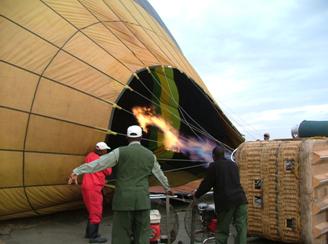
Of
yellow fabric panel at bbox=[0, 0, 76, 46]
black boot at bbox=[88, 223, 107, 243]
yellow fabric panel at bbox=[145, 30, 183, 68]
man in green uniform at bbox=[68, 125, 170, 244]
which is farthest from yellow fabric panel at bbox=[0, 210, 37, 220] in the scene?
yellow fabric panel at bbox=[145, 30, 183, 68]

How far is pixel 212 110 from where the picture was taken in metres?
9.19

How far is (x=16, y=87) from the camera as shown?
6293 mm

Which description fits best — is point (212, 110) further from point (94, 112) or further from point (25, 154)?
point (25, 154)

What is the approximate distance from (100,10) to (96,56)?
123 cm

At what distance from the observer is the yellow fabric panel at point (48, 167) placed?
20.9 ft

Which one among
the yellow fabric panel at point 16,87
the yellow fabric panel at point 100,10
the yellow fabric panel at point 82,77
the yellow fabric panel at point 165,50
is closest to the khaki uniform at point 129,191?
the yellow fabric panel at point 16,87

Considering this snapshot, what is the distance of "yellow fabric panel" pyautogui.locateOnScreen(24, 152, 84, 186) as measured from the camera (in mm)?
6371

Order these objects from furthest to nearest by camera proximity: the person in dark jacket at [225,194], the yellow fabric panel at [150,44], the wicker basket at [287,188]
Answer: the yellow fabric panel at [150,44]
the wicker basket at [287,188]
the person in dark jacket at [225,194]

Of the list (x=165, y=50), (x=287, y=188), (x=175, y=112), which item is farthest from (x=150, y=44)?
(x=287, y=188)

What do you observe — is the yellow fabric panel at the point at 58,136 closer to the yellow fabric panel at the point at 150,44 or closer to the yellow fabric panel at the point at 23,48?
the yellow fabric panel at the point at 23,48

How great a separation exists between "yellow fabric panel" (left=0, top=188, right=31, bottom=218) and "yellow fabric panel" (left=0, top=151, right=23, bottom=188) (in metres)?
0.10

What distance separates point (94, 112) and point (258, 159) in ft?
8.14

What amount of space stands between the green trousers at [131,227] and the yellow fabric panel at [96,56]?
301 centimetres

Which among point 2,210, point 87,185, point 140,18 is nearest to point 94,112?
point 87,185
